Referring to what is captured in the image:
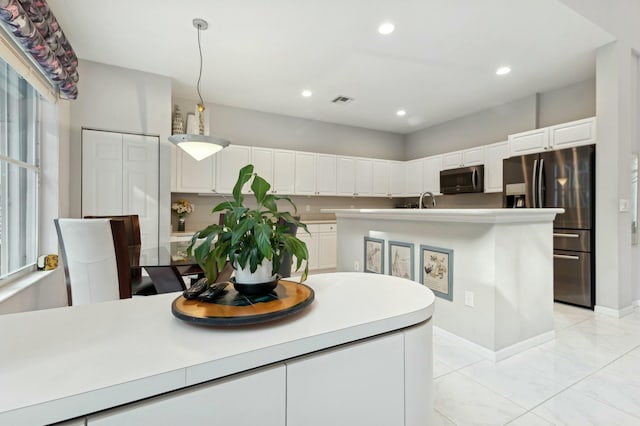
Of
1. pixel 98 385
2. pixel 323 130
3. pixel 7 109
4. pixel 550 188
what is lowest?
pixel 98 385

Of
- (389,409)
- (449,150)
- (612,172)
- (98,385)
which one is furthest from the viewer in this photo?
(449,150)

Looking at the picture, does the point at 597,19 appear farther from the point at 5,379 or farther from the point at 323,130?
the point at 5,379

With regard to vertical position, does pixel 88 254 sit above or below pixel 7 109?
below

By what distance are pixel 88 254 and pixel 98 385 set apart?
158 centimetres

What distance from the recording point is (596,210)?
11.0ft

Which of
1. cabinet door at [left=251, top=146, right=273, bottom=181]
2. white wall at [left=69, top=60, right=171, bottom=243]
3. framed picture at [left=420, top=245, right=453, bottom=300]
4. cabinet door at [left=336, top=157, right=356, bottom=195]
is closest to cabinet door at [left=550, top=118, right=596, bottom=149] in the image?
framed picture at [left=420, top=245, right=453, bottom=300]

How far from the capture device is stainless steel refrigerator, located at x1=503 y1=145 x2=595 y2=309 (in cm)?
338

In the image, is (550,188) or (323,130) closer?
Result: (550,188)

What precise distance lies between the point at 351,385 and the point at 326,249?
4755 mm

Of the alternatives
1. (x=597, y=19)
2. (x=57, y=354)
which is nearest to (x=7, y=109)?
(x=57, y=354)

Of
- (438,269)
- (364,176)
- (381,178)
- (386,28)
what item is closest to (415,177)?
(381,178)

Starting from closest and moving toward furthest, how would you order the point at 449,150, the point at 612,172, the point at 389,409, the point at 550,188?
the point at 389,409 → the point at 612,172 → the point at 550,188 → the point at 449,150

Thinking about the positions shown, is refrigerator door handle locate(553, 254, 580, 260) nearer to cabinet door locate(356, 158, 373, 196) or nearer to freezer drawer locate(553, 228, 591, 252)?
freezer drawer locate(553, 228, 591, 252)

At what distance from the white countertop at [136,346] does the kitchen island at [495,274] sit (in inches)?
61.2
